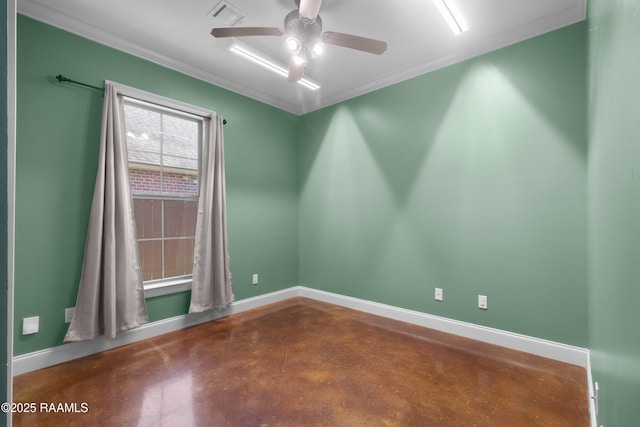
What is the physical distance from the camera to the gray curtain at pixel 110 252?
235 cm

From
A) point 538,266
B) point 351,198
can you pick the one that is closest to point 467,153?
point 538,266

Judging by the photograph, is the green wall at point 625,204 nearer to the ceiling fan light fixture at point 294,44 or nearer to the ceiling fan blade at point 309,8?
the ceiling fan blade at point 309,8

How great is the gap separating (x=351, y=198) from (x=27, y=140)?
3155 millimetres

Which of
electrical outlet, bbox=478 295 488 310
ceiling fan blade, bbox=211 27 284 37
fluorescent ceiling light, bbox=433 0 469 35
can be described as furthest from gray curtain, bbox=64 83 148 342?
electrical outlet, bbox=478 295 488 310

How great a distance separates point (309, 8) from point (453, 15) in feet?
4.03

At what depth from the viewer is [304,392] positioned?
190 cm

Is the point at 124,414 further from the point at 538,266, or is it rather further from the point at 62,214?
the point at 538,266

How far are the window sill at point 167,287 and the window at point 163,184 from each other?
0.09 ft

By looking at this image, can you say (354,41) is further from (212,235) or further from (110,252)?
(110,252)

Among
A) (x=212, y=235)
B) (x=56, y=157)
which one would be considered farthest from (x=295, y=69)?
(x=56, y=157)

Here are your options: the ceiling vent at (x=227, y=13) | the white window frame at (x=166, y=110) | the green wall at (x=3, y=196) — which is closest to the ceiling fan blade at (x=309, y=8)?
the ceiling vent at (x=227, y=13)

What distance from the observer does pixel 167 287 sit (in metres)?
2.93

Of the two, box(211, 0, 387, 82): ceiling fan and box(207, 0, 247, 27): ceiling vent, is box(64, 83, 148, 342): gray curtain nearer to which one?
box(207, 0, 247, 27): ceiling vent

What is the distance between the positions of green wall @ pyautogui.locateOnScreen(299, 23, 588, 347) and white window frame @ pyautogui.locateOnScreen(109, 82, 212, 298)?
1.72 m
